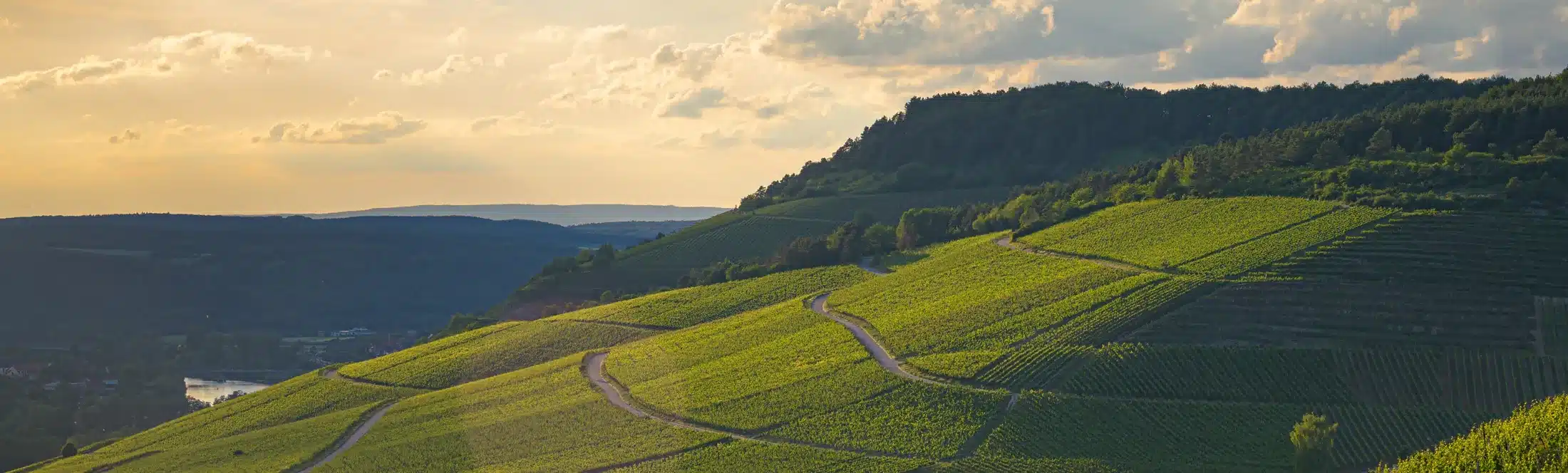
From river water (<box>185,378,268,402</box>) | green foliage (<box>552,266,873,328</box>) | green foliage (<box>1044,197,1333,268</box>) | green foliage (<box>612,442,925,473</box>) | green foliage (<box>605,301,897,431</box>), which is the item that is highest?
green foliage (<box>1044,197,1333,268</box>)

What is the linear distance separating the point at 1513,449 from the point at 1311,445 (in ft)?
39.4

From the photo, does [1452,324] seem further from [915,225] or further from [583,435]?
[915,225]

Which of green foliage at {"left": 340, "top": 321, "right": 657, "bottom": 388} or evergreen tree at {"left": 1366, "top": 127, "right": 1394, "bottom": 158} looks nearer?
green foliage at {"left": 340, "top": 321, "right": 657, "bottom": 388}

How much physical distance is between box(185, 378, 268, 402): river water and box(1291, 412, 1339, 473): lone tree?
129 metres

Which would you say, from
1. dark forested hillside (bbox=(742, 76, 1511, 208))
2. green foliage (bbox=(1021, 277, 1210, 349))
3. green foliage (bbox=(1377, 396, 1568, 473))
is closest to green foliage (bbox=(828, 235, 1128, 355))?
green foliage (bbox=(1021, 277, 1210, 349))

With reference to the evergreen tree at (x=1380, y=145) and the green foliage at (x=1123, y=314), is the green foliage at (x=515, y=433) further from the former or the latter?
the evergreen tree at (x=1380, y=145)

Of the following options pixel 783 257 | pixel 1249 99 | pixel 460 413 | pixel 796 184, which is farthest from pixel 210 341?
pixel 1249 99

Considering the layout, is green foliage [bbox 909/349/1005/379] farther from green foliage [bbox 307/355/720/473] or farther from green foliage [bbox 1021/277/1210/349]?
green foliage [bbox 307/355/720/473]

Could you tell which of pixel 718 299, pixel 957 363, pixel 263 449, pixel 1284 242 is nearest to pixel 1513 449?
pixel 957 363

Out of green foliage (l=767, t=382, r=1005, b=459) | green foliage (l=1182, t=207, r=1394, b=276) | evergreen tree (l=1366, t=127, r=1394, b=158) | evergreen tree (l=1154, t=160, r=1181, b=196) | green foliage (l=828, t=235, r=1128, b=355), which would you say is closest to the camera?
green foliage (l=767, t=382, r=1005, b=459)

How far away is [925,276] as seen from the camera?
9944 cm

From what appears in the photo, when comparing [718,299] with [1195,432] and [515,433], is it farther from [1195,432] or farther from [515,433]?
[1195,432]

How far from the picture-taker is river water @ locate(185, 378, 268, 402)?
523 ft

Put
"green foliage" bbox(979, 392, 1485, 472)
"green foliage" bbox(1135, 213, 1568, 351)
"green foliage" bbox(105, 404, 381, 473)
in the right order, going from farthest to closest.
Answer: "green foliage" bbox(105, 404, 381, 473) < "green foliage" bbox(1135, 213, 1568, 351) < "green foliage" bbox(979, 392, 1485, 472)
